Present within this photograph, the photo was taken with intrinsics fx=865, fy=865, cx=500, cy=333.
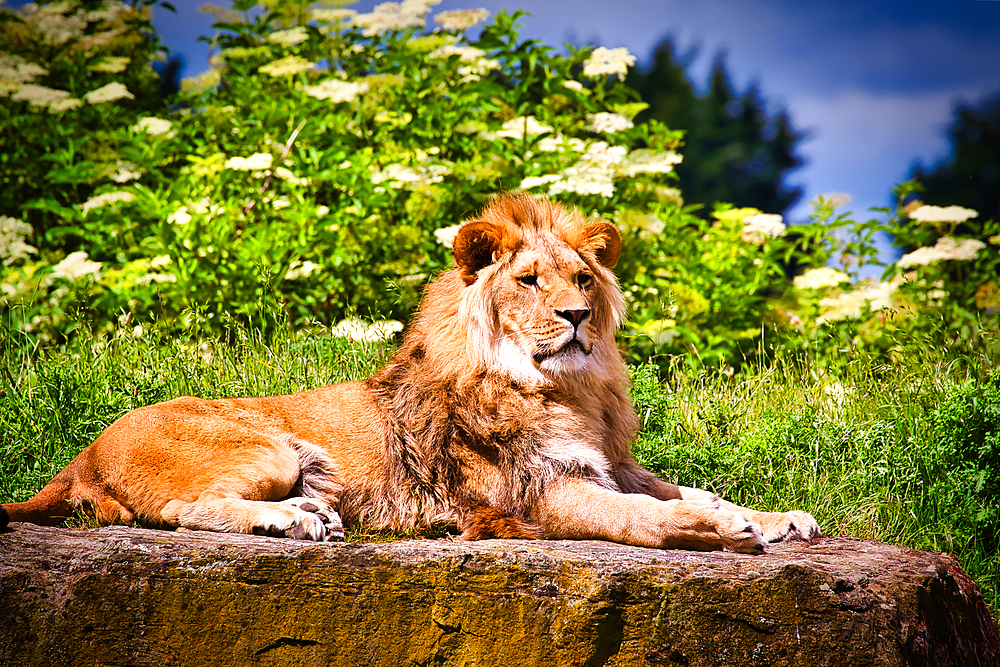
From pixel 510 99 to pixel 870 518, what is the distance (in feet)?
15.6

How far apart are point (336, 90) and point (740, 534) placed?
19.4ft

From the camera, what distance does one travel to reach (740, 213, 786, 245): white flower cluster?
7.63 meters

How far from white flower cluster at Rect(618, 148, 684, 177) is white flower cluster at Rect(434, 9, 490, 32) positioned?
2074mm

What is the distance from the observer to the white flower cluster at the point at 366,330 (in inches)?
251

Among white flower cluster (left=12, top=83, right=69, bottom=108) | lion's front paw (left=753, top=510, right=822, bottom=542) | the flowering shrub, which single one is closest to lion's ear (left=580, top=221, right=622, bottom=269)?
lion's front paw (left=753, top=510, right=822, bottom=542)

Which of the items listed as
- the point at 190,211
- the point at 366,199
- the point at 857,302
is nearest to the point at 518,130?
the point at 366,199

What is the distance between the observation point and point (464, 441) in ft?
13.0

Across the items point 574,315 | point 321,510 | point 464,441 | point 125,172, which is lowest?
point 321,510

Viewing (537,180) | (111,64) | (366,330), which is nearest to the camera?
(366,330)

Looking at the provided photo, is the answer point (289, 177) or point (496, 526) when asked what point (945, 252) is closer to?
point (496, 526)

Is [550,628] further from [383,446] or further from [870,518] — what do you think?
[870,518]

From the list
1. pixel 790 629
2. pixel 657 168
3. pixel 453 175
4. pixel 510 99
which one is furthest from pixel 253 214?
pixel 790 629

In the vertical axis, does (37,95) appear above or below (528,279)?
above

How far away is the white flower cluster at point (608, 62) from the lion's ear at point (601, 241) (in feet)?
12.9
